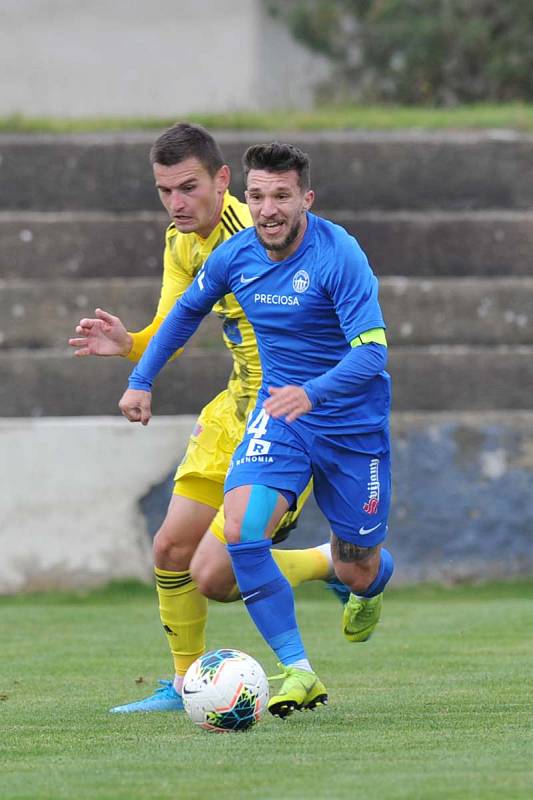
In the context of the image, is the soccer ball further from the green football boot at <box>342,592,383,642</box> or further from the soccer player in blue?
the green football boot at <box>342,592,383,642</box>

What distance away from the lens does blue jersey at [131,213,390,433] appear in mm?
6020

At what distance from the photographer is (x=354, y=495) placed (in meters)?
6.27

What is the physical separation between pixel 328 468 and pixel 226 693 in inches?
41.4

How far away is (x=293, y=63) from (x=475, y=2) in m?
3.39

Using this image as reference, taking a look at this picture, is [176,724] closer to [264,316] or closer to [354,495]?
[354,495]

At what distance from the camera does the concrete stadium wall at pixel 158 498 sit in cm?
1138

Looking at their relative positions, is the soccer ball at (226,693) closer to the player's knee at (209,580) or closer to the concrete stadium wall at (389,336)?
the player's knee at (209,580)

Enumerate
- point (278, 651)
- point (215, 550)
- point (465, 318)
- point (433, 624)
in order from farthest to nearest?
1. point (465, 318)
2. point (433, 624)
3. point (215, 550)
4. point (278, 651)

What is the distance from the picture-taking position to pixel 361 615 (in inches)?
273

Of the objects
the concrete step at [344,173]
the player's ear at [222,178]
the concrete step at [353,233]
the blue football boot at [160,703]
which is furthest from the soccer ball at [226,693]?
the concrete step at [344,173]

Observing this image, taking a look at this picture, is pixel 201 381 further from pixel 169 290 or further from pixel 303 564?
pixel 169 290

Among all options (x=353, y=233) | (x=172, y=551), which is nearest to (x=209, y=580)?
(x=172, y=551)

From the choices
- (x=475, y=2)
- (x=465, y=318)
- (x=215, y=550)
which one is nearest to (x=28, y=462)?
(x=465, y=318)

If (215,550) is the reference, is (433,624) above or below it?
below
